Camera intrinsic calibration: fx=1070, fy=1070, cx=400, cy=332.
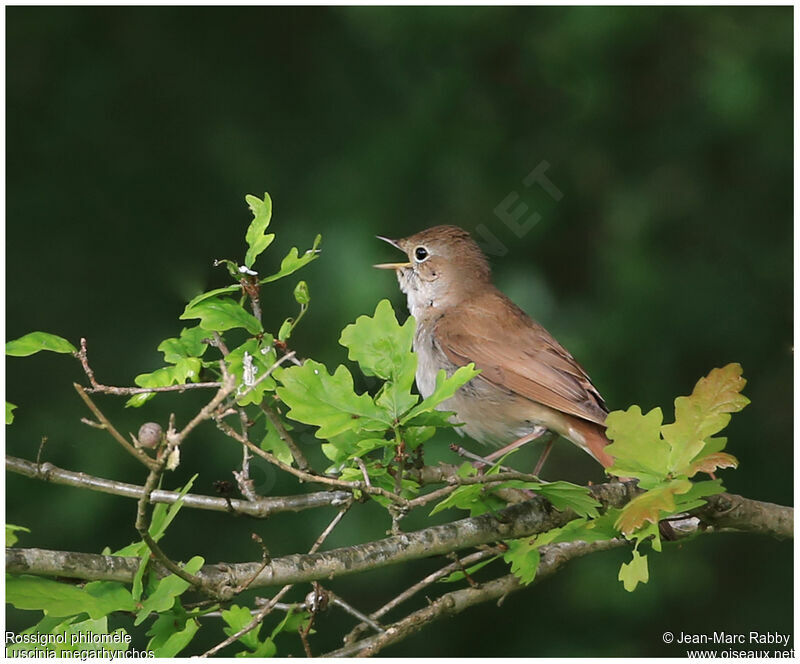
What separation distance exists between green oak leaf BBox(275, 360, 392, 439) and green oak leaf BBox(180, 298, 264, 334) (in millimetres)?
252

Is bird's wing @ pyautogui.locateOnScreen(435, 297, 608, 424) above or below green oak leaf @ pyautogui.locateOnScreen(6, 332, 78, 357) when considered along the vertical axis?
above

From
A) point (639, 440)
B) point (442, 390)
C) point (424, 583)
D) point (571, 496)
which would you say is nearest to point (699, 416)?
point (639, 440)

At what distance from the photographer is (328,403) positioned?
1859mm

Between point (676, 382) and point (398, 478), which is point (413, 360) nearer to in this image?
point (398, 478)

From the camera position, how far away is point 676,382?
16.7 feet

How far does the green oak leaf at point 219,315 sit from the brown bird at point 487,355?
1.12 meters

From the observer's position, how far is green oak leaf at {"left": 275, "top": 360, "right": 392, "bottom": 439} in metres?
1.86

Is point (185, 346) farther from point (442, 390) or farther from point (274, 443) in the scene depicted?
point (442, 390)

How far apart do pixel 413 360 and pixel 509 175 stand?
336 centimetres

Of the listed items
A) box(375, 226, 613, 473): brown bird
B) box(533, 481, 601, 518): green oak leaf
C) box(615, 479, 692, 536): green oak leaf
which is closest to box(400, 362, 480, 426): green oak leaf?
box(533, 481, 601, 518): green oak leaf

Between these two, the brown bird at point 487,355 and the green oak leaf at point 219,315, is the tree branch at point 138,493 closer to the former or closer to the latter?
the green oak leaf at point 219,315

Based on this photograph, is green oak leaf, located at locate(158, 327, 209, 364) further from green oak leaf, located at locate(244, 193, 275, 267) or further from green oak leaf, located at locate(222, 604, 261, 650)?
green oak leaf, located at locate(222, 604, 261, 650)

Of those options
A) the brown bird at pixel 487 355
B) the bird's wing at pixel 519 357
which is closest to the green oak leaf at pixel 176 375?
the brown bird at pixel 487 355

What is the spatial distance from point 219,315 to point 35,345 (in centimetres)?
36
